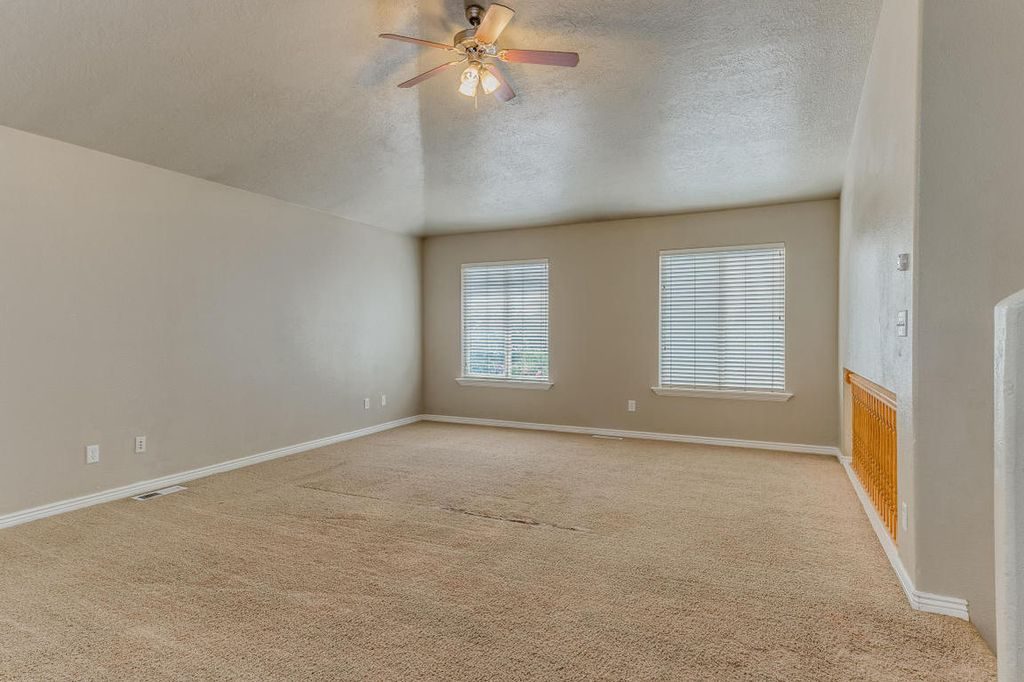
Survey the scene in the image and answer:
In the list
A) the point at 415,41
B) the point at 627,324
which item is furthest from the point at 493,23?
the point at 627,324

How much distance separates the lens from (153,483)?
425 cm

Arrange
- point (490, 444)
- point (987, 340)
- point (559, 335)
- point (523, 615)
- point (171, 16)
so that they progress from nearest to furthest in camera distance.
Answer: point (987, 340) < point (523, 615) < point (171, 16) < point (490, 444) < point (559, 335)

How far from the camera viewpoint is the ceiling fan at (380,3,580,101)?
109 inches

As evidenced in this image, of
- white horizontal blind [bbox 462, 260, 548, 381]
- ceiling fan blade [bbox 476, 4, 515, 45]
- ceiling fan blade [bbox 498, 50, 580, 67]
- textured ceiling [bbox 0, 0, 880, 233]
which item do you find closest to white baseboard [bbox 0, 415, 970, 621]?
white horizontal blind [bbox 462, 260, 548, 381]

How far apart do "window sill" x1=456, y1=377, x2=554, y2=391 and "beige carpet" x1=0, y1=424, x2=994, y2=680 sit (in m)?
2.43

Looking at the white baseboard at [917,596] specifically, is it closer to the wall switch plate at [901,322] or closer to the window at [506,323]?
the wall switch plate at [901,322]

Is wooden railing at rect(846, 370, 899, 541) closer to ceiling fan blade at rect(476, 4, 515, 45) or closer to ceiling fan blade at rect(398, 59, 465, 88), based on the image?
ceiling fan blade at rect(476, 4, 515, 45)

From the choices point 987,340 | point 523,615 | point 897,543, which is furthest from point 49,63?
point 897,543

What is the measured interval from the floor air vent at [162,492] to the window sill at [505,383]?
3.61 m

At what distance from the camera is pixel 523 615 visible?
2.33 m

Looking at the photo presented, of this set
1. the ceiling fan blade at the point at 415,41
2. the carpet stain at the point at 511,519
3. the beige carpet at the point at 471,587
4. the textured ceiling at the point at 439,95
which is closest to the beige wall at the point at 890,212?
the textured ceiling at the point at 439,95

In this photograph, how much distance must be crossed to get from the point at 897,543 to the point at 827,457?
2.79 meters

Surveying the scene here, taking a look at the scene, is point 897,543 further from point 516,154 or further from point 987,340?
point 516,154

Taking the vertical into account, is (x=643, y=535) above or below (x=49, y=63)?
below
